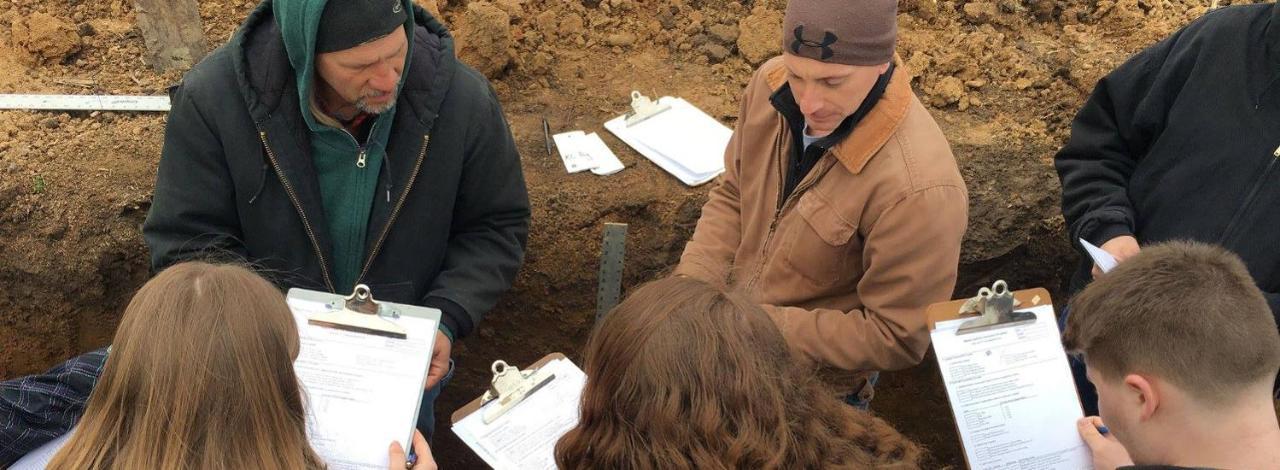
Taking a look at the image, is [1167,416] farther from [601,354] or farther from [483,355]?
[483,355]

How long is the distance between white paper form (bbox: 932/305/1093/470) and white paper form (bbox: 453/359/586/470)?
87cm

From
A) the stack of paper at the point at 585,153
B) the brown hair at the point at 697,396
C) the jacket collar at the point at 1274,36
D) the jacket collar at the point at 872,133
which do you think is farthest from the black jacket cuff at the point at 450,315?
the jacket collar at the point at 1274,36

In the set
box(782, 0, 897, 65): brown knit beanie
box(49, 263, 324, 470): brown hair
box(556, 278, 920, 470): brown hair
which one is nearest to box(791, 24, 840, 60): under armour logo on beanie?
box(782, 0, 897, 65): brown knit beanie

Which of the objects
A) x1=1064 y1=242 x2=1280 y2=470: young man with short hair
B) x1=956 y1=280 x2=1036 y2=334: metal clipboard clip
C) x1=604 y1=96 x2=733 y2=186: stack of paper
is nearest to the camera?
x1=1064 y1=242 x2=1280 y2=470: young man with short hair

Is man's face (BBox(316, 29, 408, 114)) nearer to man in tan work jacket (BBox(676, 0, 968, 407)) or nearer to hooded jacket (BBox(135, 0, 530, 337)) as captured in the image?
hooded jacket (BBox(135, 0, 530, 337))

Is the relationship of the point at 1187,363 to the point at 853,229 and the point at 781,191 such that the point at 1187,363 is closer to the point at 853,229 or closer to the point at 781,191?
the point at 853,229

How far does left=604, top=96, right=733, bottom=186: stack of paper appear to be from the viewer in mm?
4094

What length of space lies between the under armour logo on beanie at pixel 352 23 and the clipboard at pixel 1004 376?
1556mm

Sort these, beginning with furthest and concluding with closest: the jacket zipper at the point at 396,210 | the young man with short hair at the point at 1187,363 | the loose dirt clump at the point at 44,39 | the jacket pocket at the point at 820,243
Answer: the loose dirt clump at the point at 44,39 < the jacket zipper at the point at 396,210 < the jacket pocket at the point at 820,243 < the young man with short hair at the point at 1187,363

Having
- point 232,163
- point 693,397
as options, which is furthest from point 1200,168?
point 232,163

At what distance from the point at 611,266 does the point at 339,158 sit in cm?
144

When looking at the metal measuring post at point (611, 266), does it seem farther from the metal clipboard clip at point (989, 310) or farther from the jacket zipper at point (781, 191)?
the metal clipboard clip at point (989, 310)

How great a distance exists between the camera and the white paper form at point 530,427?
2.30 m

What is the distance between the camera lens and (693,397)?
5.74 ft
